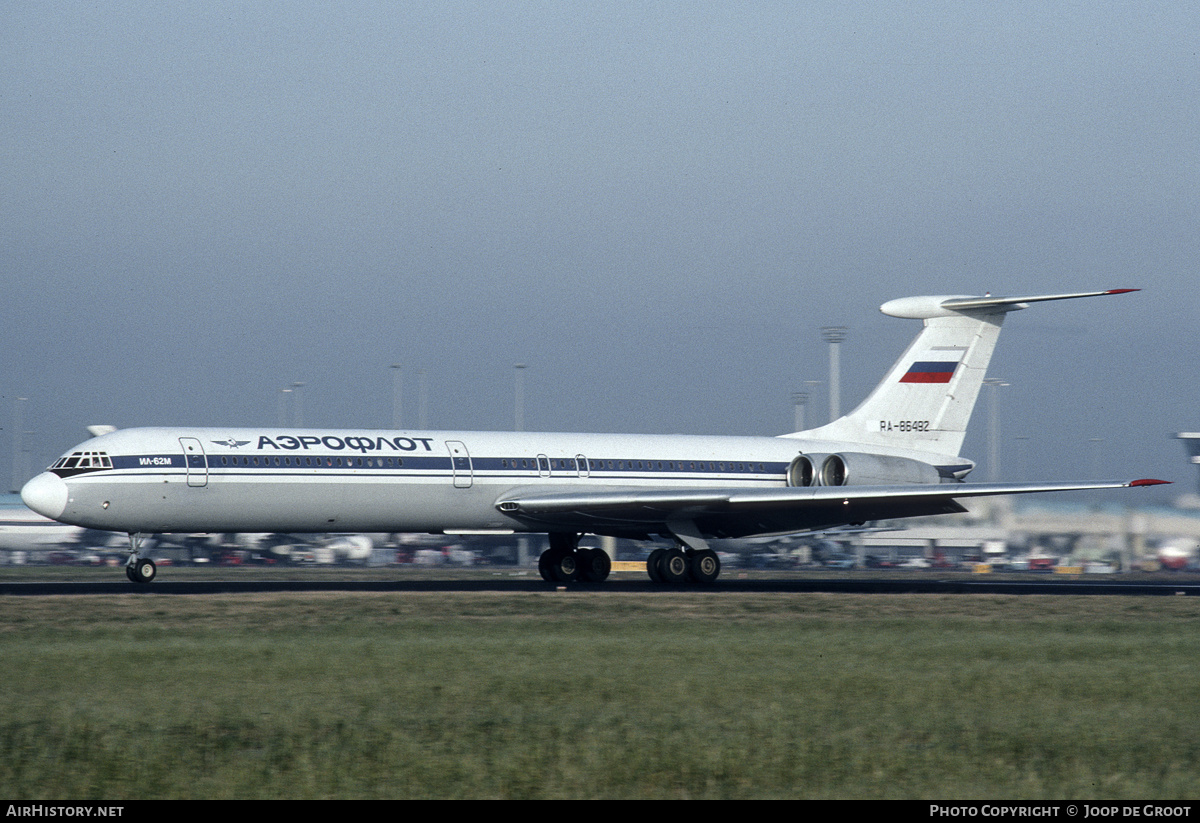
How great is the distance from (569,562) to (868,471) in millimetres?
8162

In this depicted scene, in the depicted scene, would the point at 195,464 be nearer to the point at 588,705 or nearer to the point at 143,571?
the point at 143,571

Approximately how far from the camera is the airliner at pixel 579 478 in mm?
30016

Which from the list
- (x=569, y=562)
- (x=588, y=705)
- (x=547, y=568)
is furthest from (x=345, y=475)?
(x=588, y=705)

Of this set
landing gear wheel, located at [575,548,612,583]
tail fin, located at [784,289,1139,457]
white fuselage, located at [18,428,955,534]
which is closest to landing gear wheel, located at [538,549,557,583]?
landing gear wheel, located at [575,548,612,583]

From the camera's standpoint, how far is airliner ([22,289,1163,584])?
30.0m

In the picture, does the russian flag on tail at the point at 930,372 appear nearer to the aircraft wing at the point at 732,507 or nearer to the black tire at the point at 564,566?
the aircraft wing at the point at 732,507

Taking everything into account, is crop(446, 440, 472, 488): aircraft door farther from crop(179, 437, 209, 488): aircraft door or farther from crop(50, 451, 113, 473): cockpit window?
crop(50, 451, 113, 473): cockpit window

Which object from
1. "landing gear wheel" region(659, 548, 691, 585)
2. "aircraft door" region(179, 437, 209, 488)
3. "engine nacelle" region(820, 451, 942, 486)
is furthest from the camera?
"engine nacelle" region(820, 451, 942, 486)

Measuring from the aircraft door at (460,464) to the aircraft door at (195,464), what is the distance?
5.85m

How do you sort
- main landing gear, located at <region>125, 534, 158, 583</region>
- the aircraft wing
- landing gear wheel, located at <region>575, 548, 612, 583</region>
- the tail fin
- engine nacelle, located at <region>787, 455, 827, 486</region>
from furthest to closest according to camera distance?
the tail fin < engine nacelle, located at <region>787, 455, 827, 486</region> < landing gear wheel, located at <region>575, 548, 612, 583</region> < the aircraft wing < main landing gear, located at <region>125, 534, 158, 583</region>

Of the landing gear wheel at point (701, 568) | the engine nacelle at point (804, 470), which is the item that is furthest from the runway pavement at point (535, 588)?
the engine nacelle at point (804, 470)

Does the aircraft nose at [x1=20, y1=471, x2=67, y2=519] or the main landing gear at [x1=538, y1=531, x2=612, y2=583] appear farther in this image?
the main landing gear at [x1=538, y1=531, x2=612, y2=583]

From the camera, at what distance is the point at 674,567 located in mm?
34938

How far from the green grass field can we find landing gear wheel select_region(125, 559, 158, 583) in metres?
7.76
